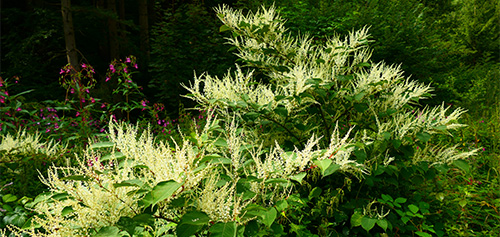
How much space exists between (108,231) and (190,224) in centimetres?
31

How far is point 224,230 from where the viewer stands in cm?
129

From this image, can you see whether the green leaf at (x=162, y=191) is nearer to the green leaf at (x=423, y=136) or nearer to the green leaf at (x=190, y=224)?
the green leaf at (x=190, y=224)

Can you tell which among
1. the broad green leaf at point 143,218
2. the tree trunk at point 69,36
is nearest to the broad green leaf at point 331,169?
the broad green leaf at point 143,218

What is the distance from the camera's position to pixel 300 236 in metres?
1.98

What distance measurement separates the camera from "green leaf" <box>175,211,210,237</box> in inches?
50.3

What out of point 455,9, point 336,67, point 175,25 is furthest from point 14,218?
point 455,9

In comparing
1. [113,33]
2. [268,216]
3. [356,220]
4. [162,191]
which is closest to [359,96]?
[356,220]

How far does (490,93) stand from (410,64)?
4765mm

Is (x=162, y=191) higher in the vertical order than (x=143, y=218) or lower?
higher

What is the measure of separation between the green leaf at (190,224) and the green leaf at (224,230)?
5 centimetres

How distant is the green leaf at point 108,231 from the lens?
1.26 metres

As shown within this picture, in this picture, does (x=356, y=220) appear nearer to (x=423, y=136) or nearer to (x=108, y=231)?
(x=423, y=136)

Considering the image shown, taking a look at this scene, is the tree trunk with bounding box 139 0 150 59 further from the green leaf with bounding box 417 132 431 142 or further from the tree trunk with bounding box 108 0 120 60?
the green leaf with bounding box 417 132 431 142

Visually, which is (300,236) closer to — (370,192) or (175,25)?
(370,192)
